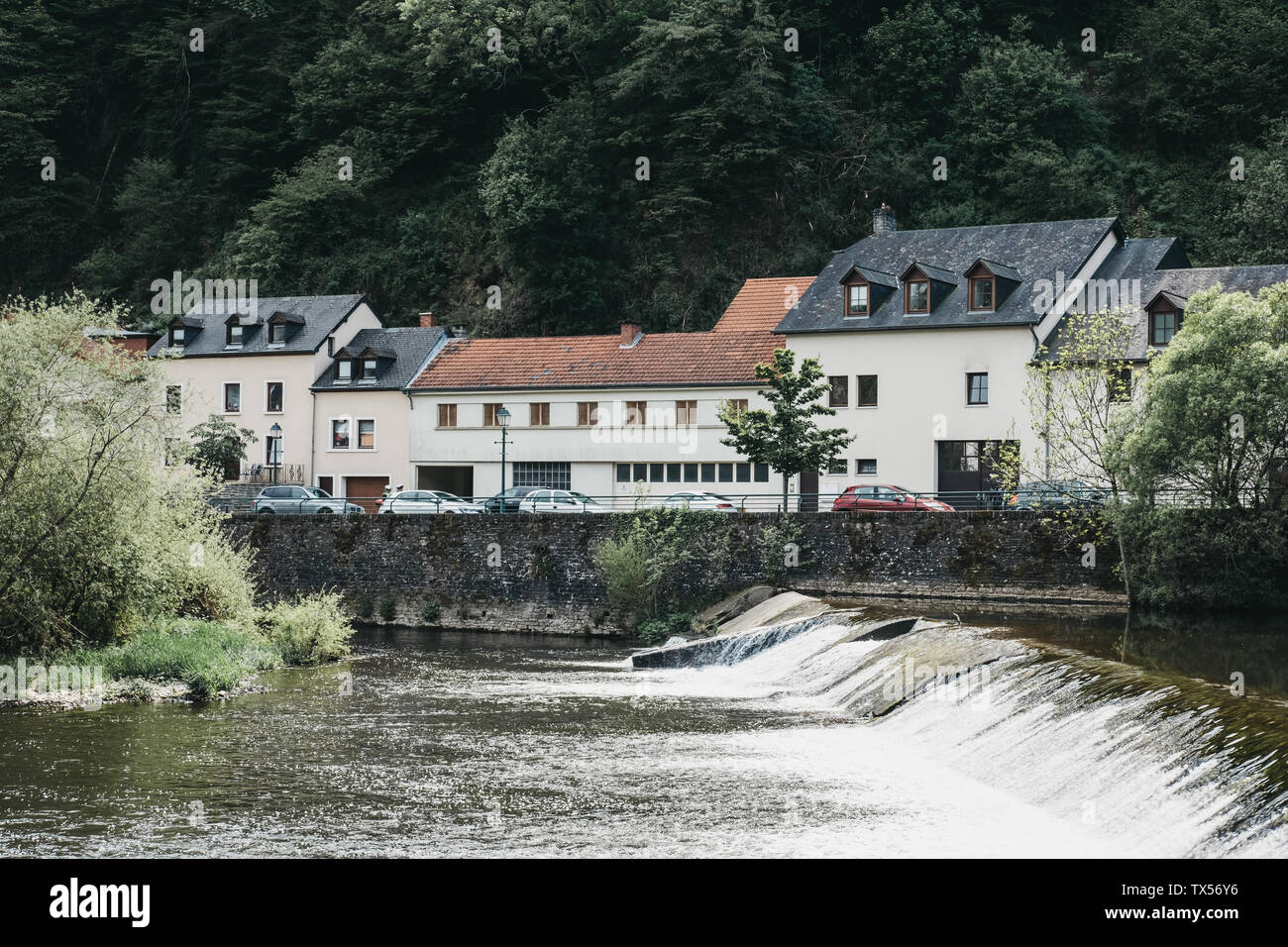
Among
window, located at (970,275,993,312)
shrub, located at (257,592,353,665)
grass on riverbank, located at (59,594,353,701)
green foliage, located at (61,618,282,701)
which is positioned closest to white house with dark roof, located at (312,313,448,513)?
window, located at (970,275,993,312)

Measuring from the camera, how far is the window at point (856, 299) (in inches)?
1935

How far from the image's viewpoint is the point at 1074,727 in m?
17.7

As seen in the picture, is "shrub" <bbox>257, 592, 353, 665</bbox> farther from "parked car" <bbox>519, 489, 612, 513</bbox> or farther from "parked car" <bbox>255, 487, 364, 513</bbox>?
"parked car" <bbox>255, 487, 364, 513</bbox>

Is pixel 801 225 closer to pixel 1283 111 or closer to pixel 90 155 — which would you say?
pixel 1283 111

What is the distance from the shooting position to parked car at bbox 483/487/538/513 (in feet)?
160

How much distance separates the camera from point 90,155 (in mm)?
85250

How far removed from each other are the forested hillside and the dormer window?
13247 mm

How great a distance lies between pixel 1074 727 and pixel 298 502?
3836 centimetres

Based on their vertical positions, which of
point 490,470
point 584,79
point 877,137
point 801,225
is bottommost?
point 490,470
